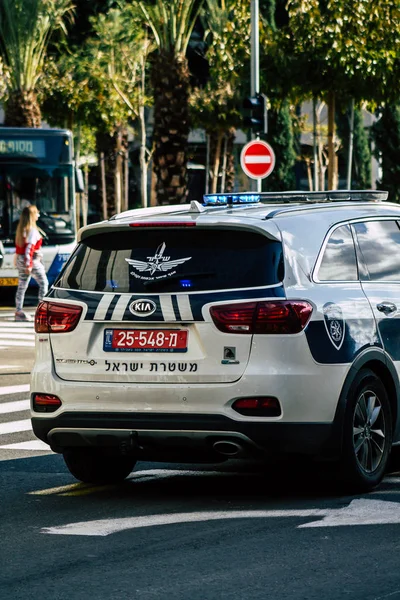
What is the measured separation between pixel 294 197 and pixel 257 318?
5.54 feet

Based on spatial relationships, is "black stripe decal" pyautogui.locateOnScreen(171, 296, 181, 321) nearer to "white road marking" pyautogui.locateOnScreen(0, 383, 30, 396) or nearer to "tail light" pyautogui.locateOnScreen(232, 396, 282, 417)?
"tail light" pyautogui.locateOnScreen(232, 396, 282, 417)

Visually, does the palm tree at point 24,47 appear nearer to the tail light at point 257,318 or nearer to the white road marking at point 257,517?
the tail light at point 257,318

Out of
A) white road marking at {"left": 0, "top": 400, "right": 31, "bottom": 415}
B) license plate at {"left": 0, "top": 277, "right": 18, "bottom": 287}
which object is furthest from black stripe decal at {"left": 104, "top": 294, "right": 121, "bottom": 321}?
license plate at {"left": 0, "top": 277, "right": 18, "bottom": 287}

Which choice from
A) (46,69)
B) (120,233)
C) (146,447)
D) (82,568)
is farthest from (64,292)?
(46,69)

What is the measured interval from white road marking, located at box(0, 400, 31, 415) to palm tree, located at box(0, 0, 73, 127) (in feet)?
82.5

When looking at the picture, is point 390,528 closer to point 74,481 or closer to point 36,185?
point 74,481

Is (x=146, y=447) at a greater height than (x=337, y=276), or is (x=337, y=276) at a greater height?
(x=337, y=276)

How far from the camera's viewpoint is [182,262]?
789 centimetres

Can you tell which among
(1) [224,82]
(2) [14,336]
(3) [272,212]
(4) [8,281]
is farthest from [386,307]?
(1) [224,82]

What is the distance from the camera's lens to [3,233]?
2731 centimetres

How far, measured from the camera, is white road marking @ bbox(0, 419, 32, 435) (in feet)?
36.9

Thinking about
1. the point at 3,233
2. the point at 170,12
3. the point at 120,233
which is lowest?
the point at 3,233

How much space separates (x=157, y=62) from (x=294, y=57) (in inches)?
175

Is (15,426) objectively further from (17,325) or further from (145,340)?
(17,325)
